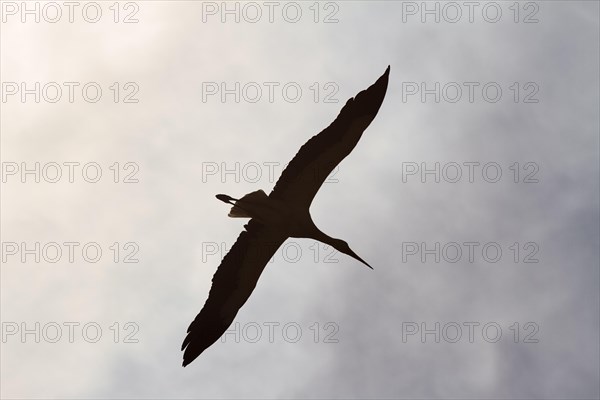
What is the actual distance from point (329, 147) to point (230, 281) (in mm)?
4497

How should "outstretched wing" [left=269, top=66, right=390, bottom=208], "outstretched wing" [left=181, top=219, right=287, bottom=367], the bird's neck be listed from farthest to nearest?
"outstretched wing" [left=181, top=219, right=287, bottom=367]
the bird's neck
"outstretched wing" [left=269, top=66, right=390, bottom=208]

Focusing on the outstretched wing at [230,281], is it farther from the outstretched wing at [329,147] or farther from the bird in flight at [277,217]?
the outstretched wing at [329,147]

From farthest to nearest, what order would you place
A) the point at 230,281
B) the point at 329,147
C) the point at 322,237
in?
the point at 230,281 < the point at 322,237 < the point at 329,147

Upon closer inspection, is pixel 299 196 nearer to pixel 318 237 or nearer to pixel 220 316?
pixel 318 237

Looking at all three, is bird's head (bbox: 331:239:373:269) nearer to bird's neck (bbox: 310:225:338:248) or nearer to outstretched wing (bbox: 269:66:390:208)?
bird's neck (bbox: 310:225:338:248)

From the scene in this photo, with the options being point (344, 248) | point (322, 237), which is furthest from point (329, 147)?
point (344, 248)

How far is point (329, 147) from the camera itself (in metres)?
20.6

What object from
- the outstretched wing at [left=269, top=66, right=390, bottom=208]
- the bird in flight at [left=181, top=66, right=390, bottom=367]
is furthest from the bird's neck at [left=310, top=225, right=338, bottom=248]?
the outstretched wing at [left=269, top=66, right=390, bottom=208]

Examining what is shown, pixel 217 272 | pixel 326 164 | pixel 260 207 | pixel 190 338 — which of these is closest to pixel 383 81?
pixel 326 164

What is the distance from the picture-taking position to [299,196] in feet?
70.3

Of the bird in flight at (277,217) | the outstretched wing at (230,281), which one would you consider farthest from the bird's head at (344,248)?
the outstretched wing at (230,281)

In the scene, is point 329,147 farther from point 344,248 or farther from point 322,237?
point 344,248

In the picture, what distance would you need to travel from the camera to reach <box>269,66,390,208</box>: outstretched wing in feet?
66.9

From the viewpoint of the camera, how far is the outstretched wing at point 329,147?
2039 cm
